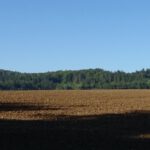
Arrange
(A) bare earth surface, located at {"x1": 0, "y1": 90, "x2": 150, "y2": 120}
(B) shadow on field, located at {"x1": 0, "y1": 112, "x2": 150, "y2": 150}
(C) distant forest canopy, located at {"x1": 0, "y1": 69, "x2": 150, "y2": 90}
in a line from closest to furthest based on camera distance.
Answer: (B) shadow on field, located at {"x1": 0, "y1": 112, "x2": 150, "y2": 150}, (A) bare earth surface, located at {"x1": 0, "y1": 90, "x2": 150, "y2": 120}, (C) distant forest canopy, located at {"x1": 0, "y1": 69, "x2": 150, "y2": 90}

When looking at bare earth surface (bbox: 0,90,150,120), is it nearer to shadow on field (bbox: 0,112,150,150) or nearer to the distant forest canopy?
shadow on field (bbox: 0,112,150,150)

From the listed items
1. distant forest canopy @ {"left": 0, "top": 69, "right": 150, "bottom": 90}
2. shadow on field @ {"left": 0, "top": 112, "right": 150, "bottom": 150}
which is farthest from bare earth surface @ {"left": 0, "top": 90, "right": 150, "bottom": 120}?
distant forest canopy @ {"left": 0, "top": 69, "right": 150, "bottom": 90}

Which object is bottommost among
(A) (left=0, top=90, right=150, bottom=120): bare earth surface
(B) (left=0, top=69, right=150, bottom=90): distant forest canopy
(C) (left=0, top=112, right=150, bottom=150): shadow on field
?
(C) (left=0, top=112, right=150, bottom=150): shadow on field

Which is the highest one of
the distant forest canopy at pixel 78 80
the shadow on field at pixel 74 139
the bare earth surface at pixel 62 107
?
the distant forest canopy at pixel 78 80

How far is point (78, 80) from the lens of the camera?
17062cm

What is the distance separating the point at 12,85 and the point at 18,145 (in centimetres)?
13934

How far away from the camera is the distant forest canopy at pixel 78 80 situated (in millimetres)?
159125

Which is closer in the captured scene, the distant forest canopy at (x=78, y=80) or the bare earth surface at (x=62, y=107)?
the bare earth surface at (x=62, y=107)

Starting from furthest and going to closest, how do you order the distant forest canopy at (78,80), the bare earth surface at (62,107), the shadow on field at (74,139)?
the distant forest canopy at (78,80) → the bare earth surface at (62,107) → the shadow on field at (74,139)

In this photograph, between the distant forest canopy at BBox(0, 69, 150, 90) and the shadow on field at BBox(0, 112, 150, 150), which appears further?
the distant forest canopy at BBox(0, 69, 150, 90)

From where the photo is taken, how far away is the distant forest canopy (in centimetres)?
15912

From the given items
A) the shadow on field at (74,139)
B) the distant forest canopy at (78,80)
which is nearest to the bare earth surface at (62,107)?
the shadow on field at (74,139)

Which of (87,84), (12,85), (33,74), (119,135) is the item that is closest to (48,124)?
(119,135)

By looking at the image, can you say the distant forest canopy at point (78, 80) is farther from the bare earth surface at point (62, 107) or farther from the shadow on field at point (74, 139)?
the shadow on field at point (74, 139)
